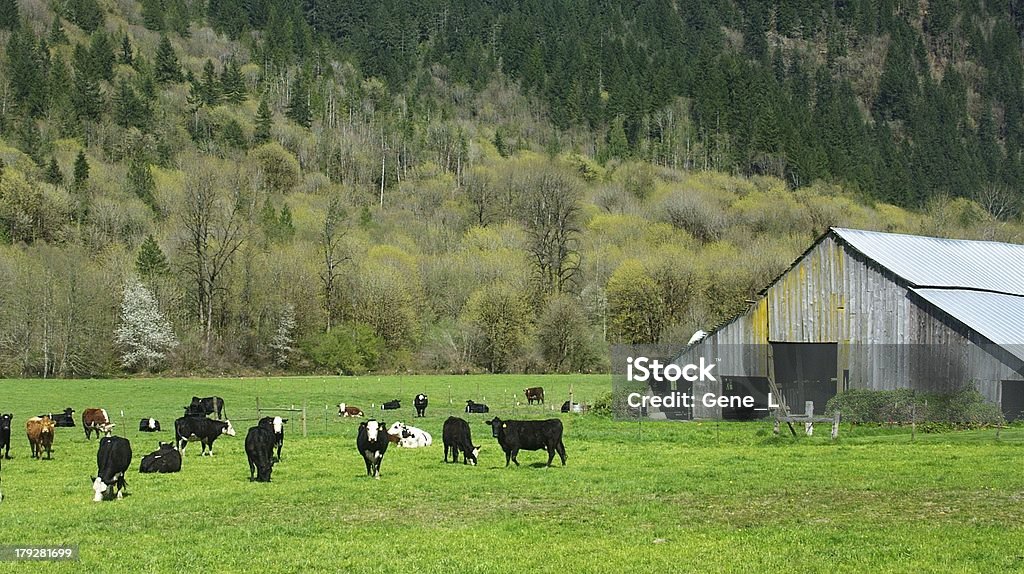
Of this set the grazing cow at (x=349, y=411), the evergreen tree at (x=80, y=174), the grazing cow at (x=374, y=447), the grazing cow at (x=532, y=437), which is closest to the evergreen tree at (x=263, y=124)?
the evergreen tree at (x=80, y=174)

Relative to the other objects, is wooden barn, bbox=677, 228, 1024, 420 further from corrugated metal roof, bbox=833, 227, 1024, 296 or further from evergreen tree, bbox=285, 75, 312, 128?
evergreen tree, bbox=285, 75, 312, 128

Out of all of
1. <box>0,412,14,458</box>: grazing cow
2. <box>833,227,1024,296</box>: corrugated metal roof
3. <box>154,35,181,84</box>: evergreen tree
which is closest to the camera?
<box>0,412,14,458</box>: grazing cow

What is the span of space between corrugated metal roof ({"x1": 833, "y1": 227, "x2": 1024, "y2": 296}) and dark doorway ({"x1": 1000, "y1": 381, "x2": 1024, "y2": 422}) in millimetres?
5063

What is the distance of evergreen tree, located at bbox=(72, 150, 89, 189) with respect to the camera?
124875 mm

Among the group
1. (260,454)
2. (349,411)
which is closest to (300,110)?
(349,411)

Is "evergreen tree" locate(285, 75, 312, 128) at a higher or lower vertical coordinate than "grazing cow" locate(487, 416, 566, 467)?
higher

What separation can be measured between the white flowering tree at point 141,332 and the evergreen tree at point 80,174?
50.5 metres

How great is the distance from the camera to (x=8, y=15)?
185 meters

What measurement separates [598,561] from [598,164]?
160 meters

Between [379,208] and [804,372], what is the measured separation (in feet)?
366

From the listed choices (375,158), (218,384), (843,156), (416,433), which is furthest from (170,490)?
(843,156)

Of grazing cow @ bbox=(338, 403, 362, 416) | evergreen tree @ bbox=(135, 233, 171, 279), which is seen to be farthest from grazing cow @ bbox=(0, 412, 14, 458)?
evergreen tree @ bbox=(135, 233, 171, 279)

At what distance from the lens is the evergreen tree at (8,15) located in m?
184

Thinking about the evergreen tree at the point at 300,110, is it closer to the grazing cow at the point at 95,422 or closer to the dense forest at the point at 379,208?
the dense forest at the point at 379,208
